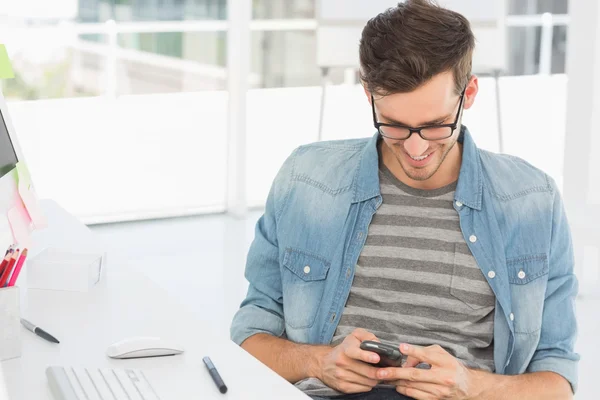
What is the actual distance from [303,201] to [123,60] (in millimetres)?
2965

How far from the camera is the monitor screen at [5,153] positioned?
1.61 metres

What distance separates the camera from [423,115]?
161 centimetres

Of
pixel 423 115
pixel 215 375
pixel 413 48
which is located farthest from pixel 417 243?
pixel 215 375

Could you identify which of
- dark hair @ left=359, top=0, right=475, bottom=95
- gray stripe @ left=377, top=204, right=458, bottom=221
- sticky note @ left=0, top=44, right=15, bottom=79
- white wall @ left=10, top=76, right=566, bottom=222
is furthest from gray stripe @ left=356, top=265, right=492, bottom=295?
white wall @ left=10, top=76, right=566, bottom=222

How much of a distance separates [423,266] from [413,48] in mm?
380

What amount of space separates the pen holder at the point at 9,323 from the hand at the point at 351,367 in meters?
0.49

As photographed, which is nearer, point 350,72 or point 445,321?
point 445,321

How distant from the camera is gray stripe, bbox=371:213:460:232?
170cm

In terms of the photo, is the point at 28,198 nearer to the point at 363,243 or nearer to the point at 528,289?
the point at 363,243

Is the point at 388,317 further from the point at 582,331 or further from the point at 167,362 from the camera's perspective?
the point at 582,331

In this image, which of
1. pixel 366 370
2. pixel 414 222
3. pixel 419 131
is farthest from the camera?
pixel 414 222

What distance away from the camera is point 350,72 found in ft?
16.6

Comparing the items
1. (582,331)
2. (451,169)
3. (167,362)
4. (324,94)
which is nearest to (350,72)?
(324,94)

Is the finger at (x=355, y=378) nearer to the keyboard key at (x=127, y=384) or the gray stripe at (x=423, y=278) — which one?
the gray stripe at (x=423, y=278)
